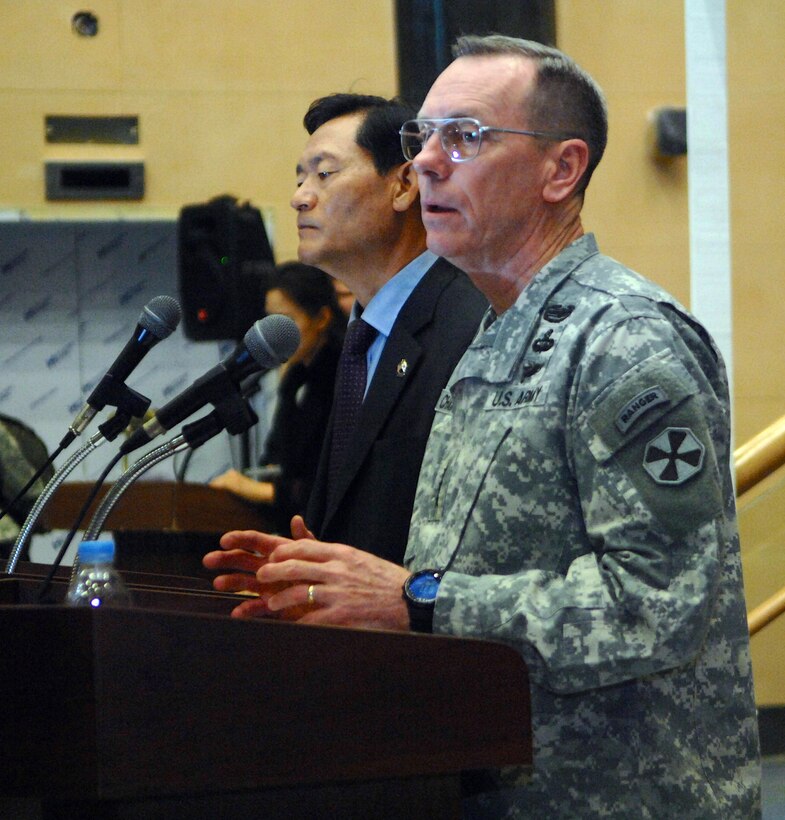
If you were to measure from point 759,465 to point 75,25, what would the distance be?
3.85 metres

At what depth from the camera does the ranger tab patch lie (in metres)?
1.39

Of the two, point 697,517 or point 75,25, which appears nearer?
point 697,517

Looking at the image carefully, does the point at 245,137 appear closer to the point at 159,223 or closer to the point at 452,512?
the point at 159,223

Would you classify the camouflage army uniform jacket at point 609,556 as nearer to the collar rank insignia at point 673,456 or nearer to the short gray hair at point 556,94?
the collar rank insignia at point 673,456

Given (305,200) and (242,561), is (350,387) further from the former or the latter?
(242,561)

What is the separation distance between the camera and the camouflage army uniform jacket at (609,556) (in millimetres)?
1357

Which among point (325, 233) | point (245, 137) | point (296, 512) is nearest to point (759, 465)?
point (296, 512)

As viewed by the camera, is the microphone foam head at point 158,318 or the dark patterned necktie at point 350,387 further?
the dark patterned necktie at point 350,387

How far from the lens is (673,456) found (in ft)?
4.50

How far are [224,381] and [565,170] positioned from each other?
19.8 inches

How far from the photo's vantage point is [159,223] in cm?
637

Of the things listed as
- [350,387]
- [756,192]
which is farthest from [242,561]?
[756,192]

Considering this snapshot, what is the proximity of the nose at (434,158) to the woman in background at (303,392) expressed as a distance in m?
1.75

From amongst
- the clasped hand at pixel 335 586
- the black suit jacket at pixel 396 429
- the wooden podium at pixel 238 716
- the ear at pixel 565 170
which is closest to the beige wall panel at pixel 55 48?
the black suit jacket at pixel 396 429
